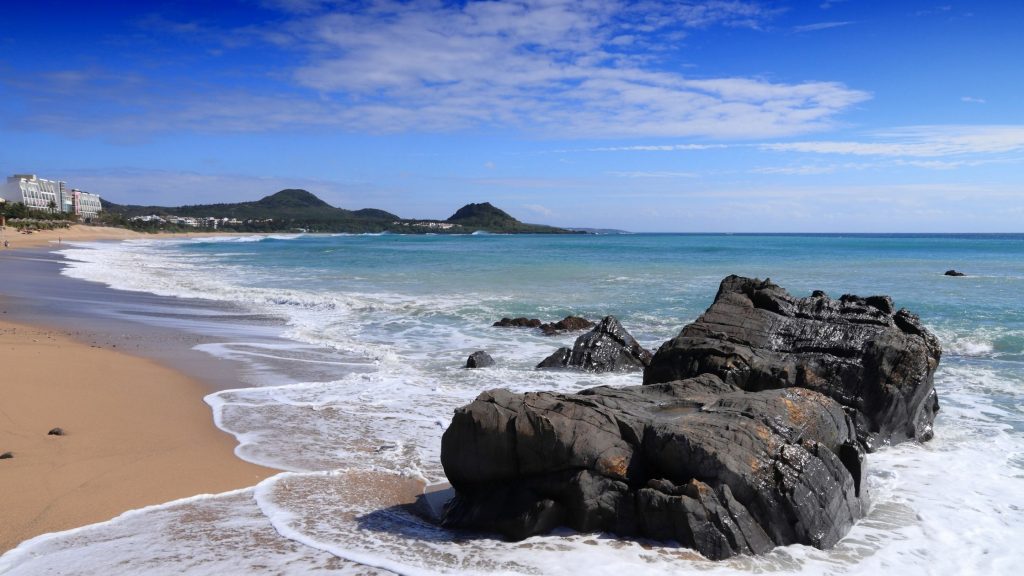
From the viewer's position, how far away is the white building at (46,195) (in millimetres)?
138000

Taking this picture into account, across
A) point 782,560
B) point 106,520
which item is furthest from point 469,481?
point 106,520

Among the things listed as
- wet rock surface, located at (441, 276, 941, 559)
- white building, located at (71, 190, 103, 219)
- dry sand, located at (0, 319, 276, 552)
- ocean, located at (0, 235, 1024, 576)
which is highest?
white building, located at (71, 190, 103, 219)

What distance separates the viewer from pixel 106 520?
5785 mm

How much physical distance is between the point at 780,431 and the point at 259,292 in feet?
71.9

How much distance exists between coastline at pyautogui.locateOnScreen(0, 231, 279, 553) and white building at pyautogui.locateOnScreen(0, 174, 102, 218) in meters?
131

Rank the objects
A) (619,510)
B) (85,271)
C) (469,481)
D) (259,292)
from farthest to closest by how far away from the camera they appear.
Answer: (85,271)
(259,292)
(469,481)
(619,510)

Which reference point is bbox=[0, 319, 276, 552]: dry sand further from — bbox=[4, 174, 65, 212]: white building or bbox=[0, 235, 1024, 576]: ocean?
bbox=[4, 174, 65, 212]: white building

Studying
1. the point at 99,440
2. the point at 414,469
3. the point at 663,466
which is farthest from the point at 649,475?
the point at 99,440

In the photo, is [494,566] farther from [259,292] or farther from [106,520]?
[259,292]

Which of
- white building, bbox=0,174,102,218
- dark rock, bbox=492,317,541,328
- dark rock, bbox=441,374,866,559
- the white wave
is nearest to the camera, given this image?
the white wave

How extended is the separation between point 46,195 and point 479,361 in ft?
551

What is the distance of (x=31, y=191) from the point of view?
463ft

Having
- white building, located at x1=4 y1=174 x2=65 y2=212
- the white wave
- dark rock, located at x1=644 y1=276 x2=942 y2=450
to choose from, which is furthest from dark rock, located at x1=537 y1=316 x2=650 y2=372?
white building, located at x1=4 y1=174 x2=65 y2=212

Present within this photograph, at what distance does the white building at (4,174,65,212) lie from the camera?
13800cm
